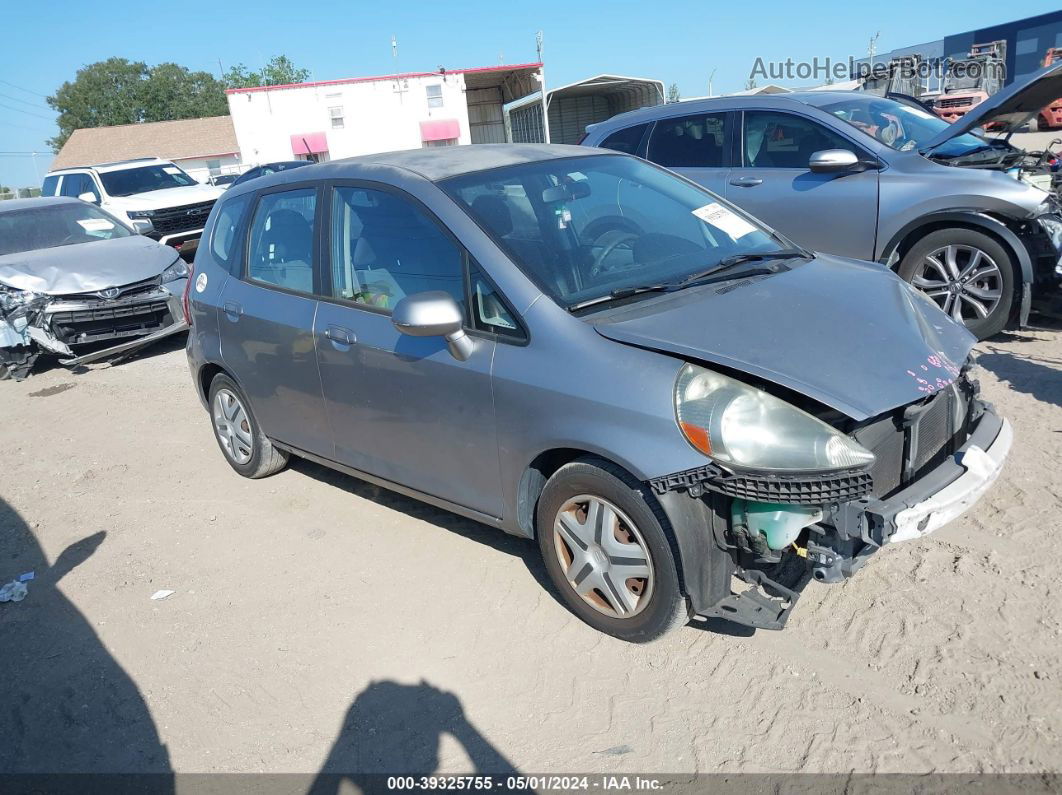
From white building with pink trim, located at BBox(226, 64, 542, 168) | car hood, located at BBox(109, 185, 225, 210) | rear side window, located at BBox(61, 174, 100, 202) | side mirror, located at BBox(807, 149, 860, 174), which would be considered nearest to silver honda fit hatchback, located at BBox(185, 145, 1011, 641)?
side mirror, located at BBox(807, 149, 860, 174)

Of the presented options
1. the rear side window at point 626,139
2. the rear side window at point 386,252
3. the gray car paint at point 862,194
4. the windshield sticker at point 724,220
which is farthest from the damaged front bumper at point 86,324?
the windshield sticker at point 724,220

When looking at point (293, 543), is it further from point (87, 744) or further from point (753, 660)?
point (753, 660)

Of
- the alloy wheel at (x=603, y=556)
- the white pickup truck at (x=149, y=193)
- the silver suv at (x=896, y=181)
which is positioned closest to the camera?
the alloy wheel at (x=603, y=556)

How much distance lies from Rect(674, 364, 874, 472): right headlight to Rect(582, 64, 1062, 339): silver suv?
3.86 m

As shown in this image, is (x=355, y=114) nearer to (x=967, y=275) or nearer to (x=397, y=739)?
(x=967, y=275)

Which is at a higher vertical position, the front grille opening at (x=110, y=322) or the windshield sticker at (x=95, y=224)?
the windshield sticker at (x=95, y=224)

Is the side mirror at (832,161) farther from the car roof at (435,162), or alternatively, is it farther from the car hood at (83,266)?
the car hood at (83,266)

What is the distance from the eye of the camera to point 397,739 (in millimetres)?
3039

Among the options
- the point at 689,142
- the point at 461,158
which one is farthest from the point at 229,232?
the point at 689,142

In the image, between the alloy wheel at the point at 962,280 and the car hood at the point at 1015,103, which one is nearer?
the car hood at the point at 1015,103

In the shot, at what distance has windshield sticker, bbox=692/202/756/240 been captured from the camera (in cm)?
412

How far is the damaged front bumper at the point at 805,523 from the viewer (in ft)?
9.03

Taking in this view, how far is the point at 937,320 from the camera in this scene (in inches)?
141

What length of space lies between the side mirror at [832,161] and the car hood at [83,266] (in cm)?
686
